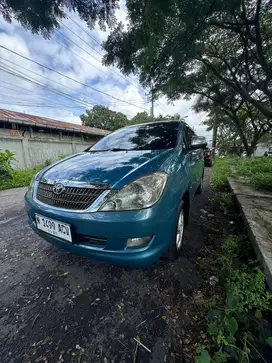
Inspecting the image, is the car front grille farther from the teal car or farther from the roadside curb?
the roadside curb

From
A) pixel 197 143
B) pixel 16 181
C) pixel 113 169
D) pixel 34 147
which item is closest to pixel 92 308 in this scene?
pixel 113 169

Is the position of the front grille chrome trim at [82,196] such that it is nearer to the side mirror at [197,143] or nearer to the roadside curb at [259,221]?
the roadside curb at [259,221]

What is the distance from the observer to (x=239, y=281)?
123cm

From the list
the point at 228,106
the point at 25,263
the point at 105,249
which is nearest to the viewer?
the point at 105,249

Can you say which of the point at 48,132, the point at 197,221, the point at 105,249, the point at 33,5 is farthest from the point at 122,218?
the point at 48,132

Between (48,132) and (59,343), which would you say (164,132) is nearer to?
(59,343)

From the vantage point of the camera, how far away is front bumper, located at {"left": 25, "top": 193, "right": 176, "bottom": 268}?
1.12 metres

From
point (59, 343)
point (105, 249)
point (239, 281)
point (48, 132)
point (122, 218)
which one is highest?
point (48, 132)

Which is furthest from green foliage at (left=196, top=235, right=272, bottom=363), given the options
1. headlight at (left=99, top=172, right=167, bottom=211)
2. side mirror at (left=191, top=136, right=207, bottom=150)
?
side mirror at (left=191, top=136, right=207, bottom=150)

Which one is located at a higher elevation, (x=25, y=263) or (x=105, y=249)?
(x=105, y=249)

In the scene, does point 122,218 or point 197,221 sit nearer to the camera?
point 122,218

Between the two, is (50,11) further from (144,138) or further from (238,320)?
(238,320)

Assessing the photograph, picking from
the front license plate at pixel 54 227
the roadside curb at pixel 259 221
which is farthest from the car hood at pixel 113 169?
the roadside curb at pixel 259 221

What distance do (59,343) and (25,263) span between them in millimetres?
1057
